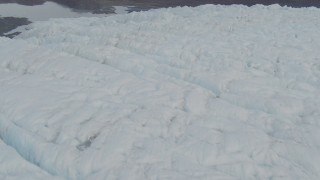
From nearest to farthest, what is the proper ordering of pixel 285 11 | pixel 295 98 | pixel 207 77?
pixel 295 98
pixel 207 77
pixel 285 11

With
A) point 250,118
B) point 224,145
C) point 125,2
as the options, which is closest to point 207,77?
point 250,118

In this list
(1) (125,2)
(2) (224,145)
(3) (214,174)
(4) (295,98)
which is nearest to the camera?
(3) (214,174)

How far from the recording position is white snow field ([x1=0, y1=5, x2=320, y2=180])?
6062 mm

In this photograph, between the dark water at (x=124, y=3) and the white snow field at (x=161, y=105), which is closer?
the white snow field at (x=161, y=105)

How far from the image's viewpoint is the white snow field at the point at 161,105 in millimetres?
6062

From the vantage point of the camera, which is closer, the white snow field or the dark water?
the white snow field

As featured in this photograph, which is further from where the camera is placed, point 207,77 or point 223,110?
point 207,77

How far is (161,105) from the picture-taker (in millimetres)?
7879

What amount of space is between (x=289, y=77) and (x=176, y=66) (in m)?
2.92

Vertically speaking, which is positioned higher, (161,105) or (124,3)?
(161,105)

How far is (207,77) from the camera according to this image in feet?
30.4

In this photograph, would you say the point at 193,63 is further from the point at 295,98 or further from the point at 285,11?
the point at 285,11

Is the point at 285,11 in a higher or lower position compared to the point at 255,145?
higher

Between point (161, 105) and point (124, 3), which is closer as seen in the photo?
point (161, 105)
